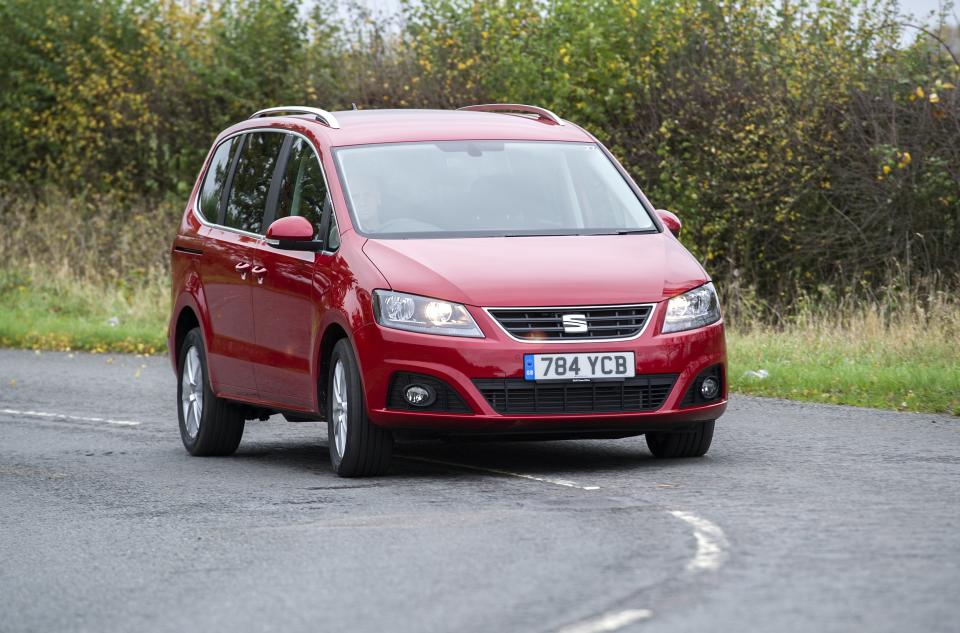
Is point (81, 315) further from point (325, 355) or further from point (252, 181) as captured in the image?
point (325, 355)

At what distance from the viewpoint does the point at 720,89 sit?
20125mm

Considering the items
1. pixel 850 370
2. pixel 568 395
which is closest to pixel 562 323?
pixel 568 395

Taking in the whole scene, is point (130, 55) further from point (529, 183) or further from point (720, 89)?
point (529, 183)

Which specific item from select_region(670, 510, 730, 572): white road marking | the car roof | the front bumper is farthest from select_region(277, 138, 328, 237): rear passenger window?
select_region(670, 510, 730, 572): white road marking

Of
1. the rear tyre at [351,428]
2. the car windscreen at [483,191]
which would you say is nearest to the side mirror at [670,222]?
the car windscreen at [483,191]

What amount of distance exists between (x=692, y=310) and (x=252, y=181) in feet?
10.5

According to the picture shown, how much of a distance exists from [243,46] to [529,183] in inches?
713

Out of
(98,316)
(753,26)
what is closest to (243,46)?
(98,316)

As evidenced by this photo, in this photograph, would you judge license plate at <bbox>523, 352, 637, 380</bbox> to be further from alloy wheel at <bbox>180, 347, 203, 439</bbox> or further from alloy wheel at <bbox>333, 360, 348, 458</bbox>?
alloy wheel at <bbox>180, 347, 203, 439</bbox>

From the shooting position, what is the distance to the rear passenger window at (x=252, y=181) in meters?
10.8

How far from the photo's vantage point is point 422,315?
8.81 metres

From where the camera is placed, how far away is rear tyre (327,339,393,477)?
898 centimetres

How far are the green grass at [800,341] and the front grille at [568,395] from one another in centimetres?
369

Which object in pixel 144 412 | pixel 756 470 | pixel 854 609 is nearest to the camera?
pixel 854 609
